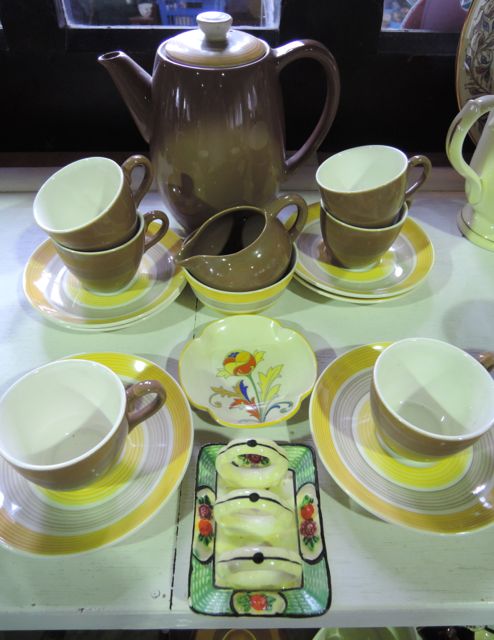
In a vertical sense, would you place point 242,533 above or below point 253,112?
below

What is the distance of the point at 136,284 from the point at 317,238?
25cm

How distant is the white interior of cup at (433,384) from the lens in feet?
1.53

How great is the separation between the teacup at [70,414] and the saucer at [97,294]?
0.12m

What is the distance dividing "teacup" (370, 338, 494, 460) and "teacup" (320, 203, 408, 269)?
162 millimetres

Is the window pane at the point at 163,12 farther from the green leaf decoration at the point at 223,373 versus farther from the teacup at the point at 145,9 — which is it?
the green leaf decoration at the point at 223,373

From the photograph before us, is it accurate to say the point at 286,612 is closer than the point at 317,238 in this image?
Yes

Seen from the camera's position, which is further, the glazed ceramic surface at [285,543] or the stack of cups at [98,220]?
the stack of cups at [98,220]

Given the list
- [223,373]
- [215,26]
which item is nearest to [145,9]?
[215,26]

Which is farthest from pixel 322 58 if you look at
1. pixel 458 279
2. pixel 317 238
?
pixel 458 279

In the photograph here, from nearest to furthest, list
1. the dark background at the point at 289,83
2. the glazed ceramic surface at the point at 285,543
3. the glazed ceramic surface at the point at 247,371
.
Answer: the glazed ceramic surface at the point at 285,543 → the glazed ceramic surface at the point at 247,371 → the dark background at the point at 289,83

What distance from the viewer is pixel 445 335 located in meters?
0.60

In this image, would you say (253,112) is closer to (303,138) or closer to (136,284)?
(136,284)

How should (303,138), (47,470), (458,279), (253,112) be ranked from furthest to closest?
(303,138)
(458,279)
(253,112)
(47,470)

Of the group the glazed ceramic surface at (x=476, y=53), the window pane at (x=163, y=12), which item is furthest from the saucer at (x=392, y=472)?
the window pane at (x=163, y=12)
